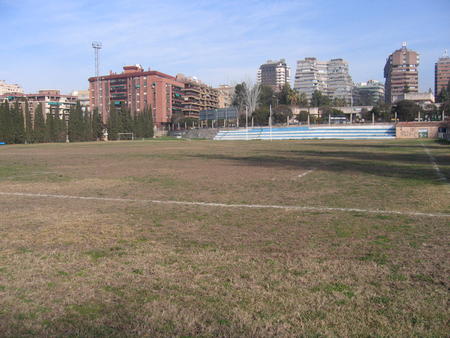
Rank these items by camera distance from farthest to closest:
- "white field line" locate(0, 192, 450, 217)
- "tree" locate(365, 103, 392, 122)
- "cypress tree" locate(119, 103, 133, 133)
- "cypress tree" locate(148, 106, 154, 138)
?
"cypress tree" locate(148, 106, 154, 138)
"cypress tree" locate(119, 103, 133, 133)
"tree" locate(365, 103, 392, 122)
"white field line" locate(0, 192, 450, 217)

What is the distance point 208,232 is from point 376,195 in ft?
15.9

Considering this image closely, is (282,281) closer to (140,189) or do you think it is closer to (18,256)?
(18,256)

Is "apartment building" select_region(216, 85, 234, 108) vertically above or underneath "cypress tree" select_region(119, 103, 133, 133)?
above

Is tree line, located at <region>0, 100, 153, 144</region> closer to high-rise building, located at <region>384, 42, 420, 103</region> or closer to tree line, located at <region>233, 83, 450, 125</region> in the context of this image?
tree line, located at <region>233, 83, 450, 125</region>

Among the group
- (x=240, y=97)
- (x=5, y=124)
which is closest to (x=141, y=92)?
(x=240, y=97)

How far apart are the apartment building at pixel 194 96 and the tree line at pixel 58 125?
4044 cm

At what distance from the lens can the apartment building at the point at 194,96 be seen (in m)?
135

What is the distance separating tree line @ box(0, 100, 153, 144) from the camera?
68.6 m

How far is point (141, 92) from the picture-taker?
122750mm

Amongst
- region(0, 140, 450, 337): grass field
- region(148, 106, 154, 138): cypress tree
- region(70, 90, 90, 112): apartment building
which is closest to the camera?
region(0, 140, 450, 337): grass field

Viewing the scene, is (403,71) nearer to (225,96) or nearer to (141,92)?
(225,96)

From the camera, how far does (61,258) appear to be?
4617mm

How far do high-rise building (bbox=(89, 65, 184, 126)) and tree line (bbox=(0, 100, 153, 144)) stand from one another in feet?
91.2

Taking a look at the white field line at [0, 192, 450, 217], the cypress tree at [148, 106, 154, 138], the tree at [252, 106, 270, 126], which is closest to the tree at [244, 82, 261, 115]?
the tree at [252, 106, 270, 126]
